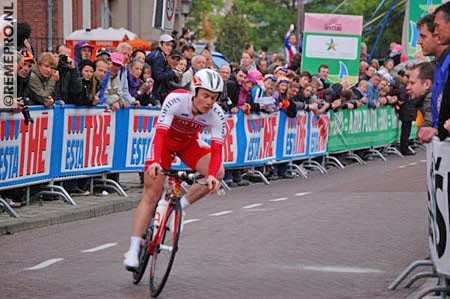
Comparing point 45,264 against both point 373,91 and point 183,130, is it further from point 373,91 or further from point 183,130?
point 373,91

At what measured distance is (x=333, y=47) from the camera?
28.8 meters

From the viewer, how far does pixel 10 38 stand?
1517 cm

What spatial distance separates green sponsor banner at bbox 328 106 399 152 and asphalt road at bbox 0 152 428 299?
703 cm

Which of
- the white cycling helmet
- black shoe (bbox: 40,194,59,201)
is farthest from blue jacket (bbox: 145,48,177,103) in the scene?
the white cycling helmet

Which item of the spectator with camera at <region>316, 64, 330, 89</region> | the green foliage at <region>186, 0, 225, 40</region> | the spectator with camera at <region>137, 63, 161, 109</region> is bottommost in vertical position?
the green foliage at <region>186, 0, 225, 40</region>

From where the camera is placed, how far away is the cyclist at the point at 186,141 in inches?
387

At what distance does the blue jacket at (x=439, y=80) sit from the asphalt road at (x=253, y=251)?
4.71 feet

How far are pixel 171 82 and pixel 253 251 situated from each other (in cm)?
743

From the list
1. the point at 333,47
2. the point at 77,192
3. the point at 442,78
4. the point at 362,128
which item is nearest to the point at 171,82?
the point at 77,192

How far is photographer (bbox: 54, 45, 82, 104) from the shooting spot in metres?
16.5

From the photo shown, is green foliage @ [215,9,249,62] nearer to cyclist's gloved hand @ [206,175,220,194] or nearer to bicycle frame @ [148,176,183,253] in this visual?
bicycle frame @ [148,176,183,253]

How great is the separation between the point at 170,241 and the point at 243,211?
6.71 m

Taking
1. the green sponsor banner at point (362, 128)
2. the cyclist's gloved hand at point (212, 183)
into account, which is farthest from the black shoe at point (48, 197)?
the green sponsor banner at point (362, 128)

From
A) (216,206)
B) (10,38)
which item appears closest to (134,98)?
(216,206)
